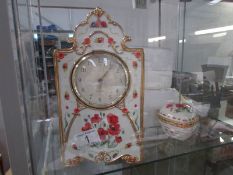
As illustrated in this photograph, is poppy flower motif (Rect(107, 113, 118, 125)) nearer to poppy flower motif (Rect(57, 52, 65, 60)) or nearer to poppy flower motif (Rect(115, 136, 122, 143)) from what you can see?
poppy flower motif (Rect(115, 136, 122, 143))

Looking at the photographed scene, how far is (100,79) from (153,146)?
26 centimetres

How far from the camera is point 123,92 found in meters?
0.55

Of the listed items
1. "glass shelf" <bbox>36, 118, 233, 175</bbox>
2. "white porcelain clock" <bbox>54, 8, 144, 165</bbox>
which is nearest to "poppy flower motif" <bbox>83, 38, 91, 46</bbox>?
"white porcelain clock" <bbox>54, 8, 144, 165</bbox>

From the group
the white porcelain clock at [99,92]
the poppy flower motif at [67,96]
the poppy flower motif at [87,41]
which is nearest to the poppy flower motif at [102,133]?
the white porcelain clock at [99,92]

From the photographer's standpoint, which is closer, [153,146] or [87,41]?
[87,41]

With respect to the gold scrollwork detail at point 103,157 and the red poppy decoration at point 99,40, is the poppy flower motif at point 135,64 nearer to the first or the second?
the red poppy decoration at point 99,40

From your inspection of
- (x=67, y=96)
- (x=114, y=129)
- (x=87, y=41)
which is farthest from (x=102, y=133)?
(x=87, y=41)

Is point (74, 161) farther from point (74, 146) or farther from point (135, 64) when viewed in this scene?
point (135, 64)

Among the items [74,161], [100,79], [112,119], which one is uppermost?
[100,79]

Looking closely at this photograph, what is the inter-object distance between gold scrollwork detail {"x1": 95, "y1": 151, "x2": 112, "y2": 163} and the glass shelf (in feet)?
0.04

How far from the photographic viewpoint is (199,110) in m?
0.70

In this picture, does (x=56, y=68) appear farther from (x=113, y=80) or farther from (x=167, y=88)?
(x=167, y=88)

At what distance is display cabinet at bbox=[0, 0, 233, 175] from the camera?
0.51 m

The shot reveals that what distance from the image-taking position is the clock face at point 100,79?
0.52 metres
